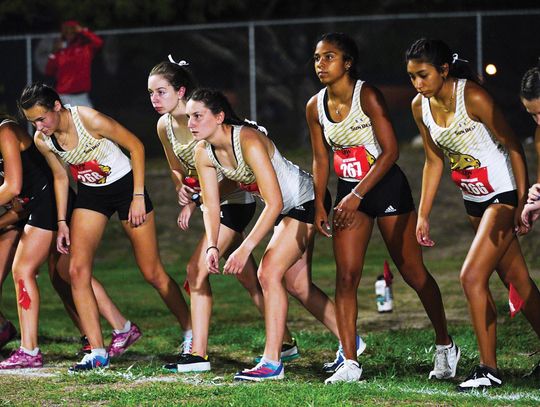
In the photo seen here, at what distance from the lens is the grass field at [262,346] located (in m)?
7.34

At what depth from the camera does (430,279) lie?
27.0 ft

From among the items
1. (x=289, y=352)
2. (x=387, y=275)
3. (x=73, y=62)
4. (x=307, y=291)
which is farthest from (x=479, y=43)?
(x=307, y=291)

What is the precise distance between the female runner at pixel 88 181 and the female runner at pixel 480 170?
2178mm

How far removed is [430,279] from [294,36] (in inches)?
491

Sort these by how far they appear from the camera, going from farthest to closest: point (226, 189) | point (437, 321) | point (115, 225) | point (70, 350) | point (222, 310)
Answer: point (115, 225) → point (222, 310) → point (70, 350) → point (226, 189) → point (437, 321)

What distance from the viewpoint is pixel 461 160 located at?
7766mm

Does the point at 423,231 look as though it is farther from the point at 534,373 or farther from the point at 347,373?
the point at 534,373

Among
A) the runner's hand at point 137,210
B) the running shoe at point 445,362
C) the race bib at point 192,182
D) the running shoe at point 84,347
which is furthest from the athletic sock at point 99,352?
the running shoe at point 445,362

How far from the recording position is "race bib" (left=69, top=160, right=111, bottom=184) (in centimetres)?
882

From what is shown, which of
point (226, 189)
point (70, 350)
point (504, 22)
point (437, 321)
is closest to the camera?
point (437, 321)

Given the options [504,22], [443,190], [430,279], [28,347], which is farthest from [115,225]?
[430,279]

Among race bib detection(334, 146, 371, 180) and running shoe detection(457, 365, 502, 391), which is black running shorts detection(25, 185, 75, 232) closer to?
race bib detection(334, 146, 371, 180)

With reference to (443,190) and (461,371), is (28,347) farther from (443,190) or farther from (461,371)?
(443,190)

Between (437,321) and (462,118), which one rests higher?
(462,118)
